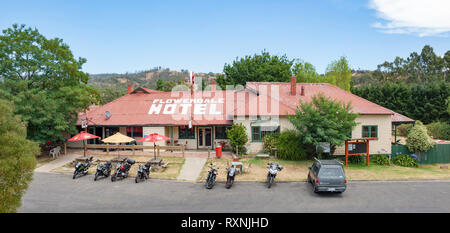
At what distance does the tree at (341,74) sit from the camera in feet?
159

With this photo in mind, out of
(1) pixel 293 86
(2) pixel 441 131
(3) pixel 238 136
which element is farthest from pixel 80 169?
(2) pixel 441 131

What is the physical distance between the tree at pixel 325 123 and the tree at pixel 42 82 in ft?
56.5

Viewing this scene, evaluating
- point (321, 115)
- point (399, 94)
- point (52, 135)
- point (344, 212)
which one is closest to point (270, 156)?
point (321, 115)

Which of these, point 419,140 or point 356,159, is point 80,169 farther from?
point 419,140

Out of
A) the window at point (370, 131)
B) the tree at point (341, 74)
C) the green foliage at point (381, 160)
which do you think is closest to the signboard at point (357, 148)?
the green foliage at point (381, 160)

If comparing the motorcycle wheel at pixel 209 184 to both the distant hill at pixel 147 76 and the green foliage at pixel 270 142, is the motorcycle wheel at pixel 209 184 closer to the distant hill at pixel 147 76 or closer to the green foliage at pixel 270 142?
the green foliage at pixel 270 142

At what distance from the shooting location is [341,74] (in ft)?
163

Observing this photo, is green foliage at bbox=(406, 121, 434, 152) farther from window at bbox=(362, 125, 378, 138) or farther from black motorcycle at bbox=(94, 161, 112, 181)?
black motorcycle at bbox=(94, 161, 112, 181)

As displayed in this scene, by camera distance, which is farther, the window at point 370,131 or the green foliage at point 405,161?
the window at point 370,131

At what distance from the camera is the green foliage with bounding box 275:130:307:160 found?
19.6 metres

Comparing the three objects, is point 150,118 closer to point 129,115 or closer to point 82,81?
point 129,115

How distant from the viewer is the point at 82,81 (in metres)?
22.2

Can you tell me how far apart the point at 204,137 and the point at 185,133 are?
1835mm

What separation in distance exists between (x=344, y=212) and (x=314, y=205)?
1219 mm
